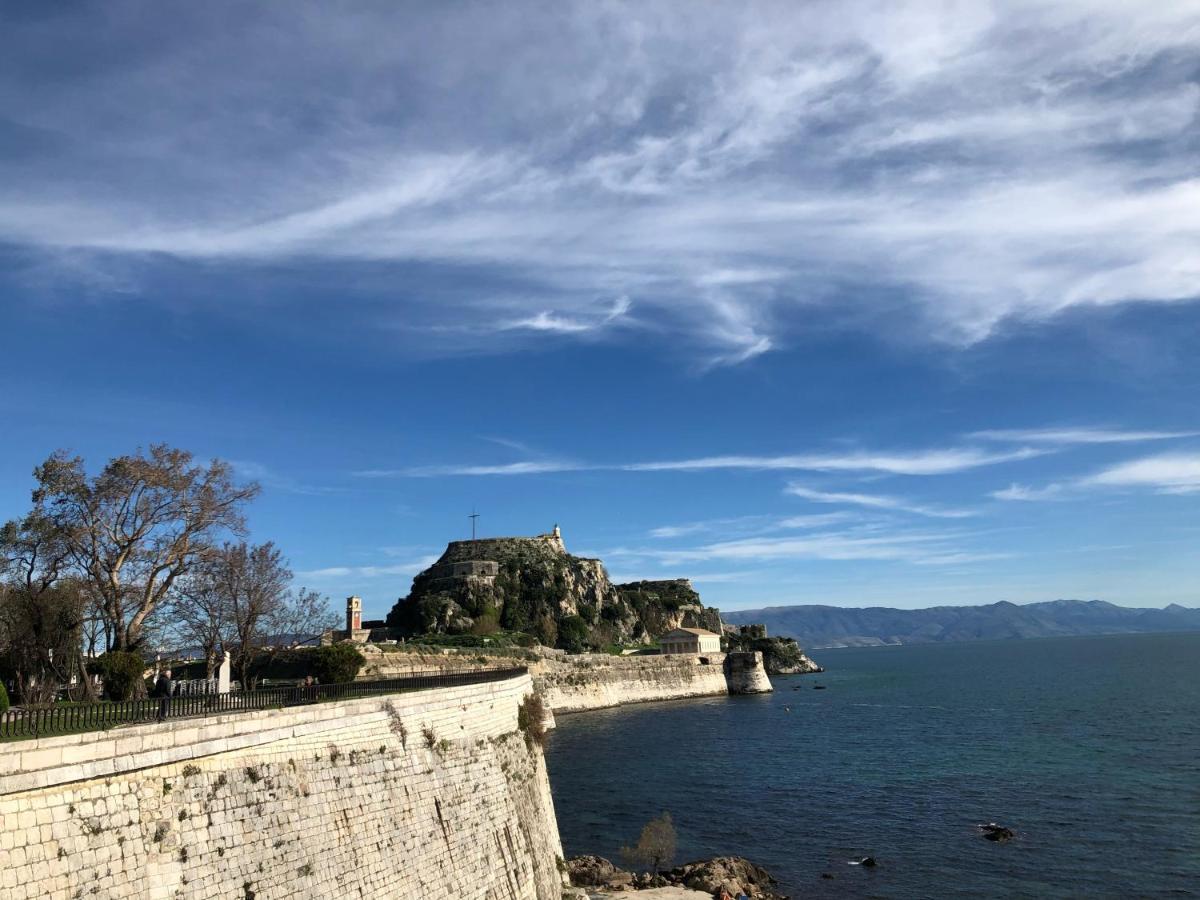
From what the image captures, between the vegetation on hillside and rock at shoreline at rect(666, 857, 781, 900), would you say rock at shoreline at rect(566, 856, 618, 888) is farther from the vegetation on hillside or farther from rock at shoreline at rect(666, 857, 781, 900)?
the vegetation on hillside

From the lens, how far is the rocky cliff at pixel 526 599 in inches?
4624

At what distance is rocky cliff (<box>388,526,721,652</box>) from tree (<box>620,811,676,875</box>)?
82087 millimetres

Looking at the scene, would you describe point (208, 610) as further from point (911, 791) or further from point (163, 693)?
point (911, 791)

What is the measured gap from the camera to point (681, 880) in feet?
94.7

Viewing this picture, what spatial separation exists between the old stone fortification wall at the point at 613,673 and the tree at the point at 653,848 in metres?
33.2

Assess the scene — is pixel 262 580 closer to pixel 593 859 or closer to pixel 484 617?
pixel 593 859

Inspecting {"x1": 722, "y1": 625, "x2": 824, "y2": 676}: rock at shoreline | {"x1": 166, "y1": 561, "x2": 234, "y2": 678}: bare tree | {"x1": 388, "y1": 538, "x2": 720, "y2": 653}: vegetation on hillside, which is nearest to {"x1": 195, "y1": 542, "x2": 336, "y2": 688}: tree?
{"x1": 166, "y1": 561, "x2": 234, "y2": 678}: bare tree

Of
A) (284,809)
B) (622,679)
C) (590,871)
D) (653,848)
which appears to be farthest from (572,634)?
(284,809)

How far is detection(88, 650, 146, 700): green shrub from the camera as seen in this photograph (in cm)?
1975

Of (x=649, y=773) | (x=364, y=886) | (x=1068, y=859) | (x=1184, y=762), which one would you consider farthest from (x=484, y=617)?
(x=364, y=886)

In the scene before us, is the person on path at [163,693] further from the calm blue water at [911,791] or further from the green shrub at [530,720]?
the calm blue water at [911,791]

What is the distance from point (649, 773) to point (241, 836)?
39.6 meters

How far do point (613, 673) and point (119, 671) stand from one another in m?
78.8

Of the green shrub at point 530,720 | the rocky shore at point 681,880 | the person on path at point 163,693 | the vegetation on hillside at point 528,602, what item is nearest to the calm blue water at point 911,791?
the rocky shore at point 681,880
